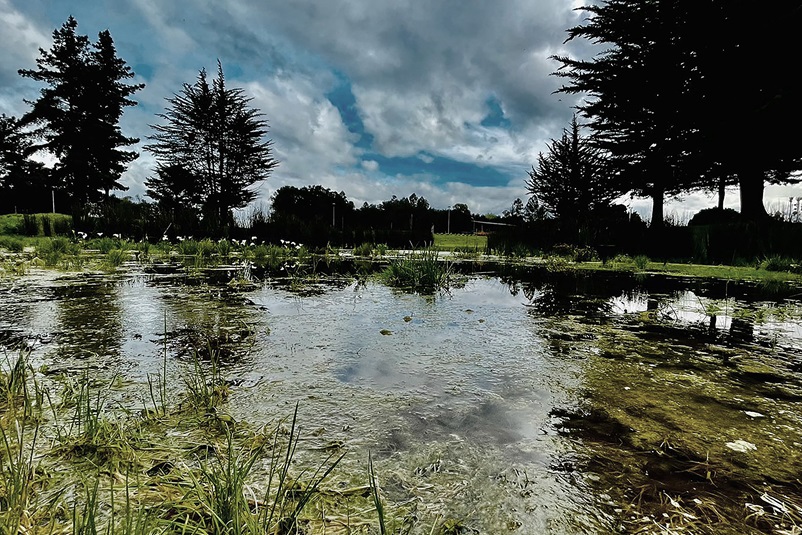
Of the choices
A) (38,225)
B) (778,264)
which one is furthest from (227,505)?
(38,225)

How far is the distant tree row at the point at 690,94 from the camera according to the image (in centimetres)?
899

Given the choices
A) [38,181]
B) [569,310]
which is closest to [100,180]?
[38,181]

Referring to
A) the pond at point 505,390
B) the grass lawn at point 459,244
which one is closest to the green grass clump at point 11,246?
the pond at point 505,390

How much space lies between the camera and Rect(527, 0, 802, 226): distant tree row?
899 centimetres

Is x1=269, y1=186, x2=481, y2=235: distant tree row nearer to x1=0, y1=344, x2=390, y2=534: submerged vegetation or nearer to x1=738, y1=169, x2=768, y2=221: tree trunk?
x1=738, y1=169, x2=768, y2=221: tree trunk

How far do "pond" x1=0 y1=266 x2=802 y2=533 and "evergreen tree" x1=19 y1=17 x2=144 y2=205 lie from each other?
25452 millimetres

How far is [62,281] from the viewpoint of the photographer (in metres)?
4.18

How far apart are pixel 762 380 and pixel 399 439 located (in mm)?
1673

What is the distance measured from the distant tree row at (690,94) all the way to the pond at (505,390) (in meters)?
8.38

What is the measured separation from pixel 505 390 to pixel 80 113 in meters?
30.2

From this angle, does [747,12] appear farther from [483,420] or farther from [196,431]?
[196,431]

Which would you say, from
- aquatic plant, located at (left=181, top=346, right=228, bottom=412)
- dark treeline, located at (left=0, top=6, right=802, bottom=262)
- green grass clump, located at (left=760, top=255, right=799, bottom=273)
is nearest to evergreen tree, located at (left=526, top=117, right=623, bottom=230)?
dark treeline, located at (left=0, top=6, right=802, bottom=262)

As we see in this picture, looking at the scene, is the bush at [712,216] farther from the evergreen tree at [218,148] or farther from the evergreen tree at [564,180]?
the evergreen tree at [218,148]

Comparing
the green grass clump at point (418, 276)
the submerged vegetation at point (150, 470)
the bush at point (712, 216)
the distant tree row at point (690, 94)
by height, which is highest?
the distant tree row at point (690, 94)
